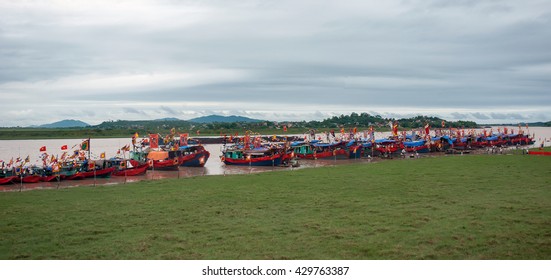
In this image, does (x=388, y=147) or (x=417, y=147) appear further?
(x=417, y=147)

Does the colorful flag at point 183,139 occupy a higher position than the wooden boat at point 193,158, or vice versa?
the colorful flag at point 183,139

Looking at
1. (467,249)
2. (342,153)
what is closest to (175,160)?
(342,153)

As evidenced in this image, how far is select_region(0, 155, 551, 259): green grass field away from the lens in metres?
11.5

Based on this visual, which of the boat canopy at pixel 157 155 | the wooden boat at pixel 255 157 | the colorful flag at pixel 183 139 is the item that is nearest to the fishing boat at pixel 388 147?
the wooden boat at pixel 255 157

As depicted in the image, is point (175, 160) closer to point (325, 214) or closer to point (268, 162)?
point (268, 162)

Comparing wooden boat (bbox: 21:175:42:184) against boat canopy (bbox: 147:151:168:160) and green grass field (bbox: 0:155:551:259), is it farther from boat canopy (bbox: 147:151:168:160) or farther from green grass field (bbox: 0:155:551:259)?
boat canopy (bbox: 147:151:168:160)

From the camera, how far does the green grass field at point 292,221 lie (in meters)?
11.5

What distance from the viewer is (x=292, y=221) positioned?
49.3 feet

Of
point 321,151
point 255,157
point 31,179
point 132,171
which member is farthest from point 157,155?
point 321,151

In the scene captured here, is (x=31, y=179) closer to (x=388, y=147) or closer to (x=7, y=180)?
(x=7, y=180)

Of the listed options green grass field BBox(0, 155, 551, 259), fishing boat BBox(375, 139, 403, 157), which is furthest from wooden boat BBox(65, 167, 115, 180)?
fishing boat BBox(375, 139, 403, 157)

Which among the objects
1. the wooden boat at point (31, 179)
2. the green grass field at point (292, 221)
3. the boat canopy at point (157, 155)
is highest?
the boat canopy at point (157, 155)

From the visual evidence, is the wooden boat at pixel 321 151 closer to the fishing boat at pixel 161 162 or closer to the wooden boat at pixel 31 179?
the fishing boat at pixel 161 162

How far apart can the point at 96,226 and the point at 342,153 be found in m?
47.0
